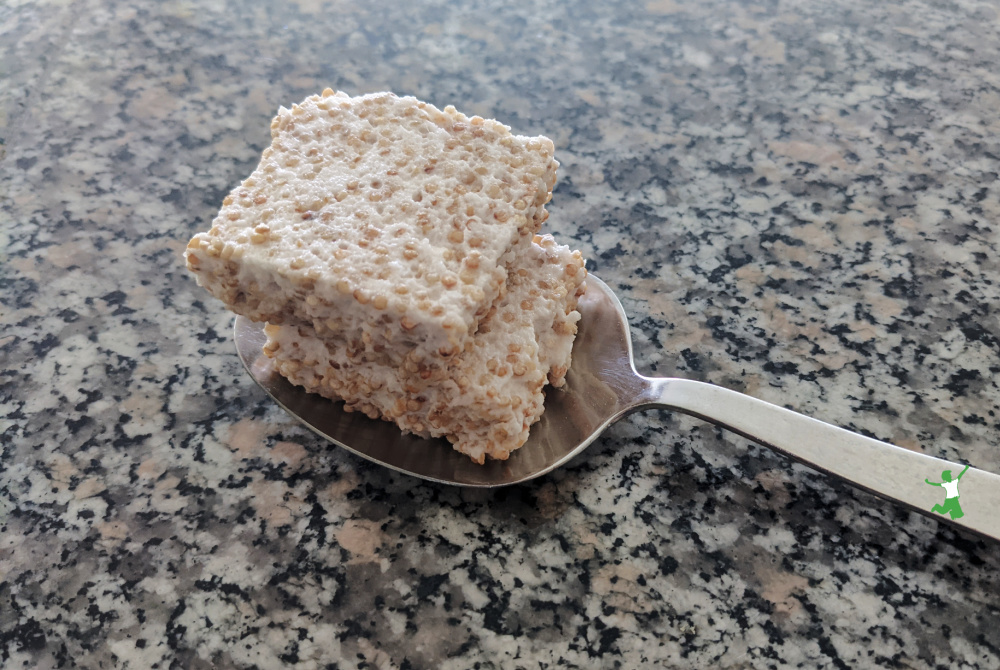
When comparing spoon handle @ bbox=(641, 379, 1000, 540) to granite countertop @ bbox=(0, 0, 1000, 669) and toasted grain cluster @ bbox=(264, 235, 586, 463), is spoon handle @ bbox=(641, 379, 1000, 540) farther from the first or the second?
toasted grain cluster @ bbox=(264, 235, 586, 463)

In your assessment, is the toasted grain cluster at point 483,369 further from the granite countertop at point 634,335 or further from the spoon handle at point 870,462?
the spoon handle at point 870,462

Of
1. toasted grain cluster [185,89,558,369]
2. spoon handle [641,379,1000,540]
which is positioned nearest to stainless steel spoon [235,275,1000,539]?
spoon handle [641,379,1000,540]

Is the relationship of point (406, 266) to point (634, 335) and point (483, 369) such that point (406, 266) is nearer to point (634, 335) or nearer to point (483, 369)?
point (483, 369)

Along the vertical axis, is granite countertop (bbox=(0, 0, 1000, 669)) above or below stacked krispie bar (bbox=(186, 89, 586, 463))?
below

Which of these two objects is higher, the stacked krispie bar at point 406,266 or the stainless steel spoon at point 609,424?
the stacked krispie bar at point 406,266

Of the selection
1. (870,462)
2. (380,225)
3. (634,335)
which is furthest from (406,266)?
(870,462)

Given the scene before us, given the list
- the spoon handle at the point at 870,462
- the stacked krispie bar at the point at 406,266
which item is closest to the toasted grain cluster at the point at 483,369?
the stacked krispie bar at the point at 406,266

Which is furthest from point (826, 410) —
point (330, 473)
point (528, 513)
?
point (330, 473)
